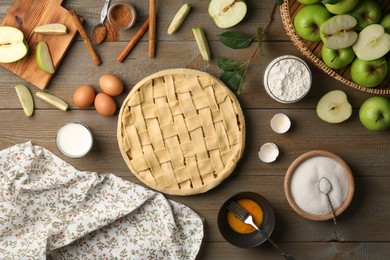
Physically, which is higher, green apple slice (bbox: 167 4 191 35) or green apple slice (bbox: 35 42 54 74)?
green apple slice (bbox: 167 4 191 35)

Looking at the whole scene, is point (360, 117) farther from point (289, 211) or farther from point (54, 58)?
point (54, 58)

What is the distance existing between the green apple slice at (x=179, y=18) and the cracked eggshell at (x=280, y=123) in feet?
1.24

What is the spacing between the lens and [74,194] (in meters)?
1.54

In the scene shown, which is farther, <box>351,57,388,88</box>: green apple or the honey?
the honey

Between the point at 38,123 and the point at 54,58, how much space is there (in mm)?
194

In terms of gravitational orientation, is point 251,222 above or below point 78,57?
below

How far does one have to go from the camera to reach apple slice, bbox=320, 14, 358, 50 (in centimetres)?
131

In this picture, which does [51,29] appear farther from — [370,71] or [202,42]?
[370,71]

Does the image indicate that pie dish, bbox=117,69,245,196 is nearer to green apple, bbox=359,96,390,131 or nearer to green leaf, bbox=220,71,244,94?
green leaf, bbox=220,71,244,94

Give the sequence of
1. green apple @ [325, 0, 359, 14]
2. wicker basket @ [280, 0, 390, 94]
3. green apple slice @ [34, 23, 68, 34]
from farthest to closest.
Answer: green apple slice @ [34, 23, 68, 34] → wicker basket @ [280, 0, 390, 94] → green apple @ [325, 0, 359, 14]

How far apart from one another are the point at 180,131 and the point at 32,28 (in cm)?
51

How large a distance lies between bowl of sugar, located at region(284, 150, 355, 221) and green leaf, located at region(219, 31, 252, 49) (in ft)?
1.16

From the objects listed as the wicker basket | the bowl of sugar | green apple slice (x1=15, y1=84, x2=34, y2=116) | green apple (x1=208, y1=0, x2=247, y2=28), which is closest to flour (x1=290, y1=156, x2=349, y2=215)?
the bowl of sugar

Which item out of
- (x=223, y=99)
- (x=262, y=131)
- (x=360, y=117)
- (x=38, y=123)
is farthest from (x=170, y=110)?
(x=360, y=117)
